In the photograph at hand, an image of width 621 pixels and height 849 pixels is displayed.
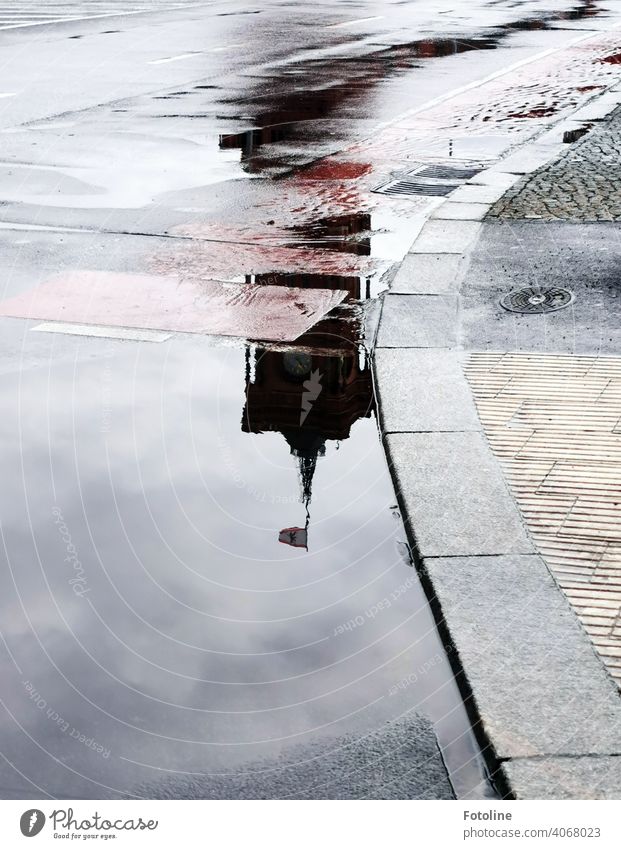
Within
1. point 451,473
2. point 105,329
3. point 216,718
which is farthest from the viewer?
point 105,329

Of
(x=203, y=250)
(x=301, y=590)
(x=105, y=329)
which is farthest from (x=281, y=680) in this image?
(x=203, y=250)

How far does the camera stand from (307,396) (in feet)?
20.4

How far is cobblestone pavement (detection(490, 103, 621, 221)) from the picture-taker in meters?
10.0

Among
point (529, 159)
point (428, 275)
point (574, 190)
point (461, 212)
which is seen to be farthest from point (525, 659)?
point (529, 159)

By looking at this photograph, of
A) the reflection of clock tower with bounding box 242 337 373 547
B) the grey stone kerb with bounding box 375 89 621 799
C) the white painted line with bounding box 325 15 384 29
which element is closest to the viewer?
the grey stone kerb with bounding box 375 89 621 799

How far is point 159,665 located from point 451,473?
1.78 meters

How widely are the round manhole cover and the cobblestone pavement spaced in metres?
2.00

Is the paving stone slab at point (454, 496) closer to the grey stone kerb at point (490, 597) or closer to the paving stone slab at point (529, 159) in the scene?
the grey stone kerb at point (490, 597)

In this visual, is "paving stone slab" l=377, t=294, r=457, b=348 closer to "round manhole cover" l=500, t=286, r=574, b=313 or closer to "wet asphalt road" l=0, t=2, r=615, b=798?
"wet asphalt road" l=0, t=2, r=615, b=798

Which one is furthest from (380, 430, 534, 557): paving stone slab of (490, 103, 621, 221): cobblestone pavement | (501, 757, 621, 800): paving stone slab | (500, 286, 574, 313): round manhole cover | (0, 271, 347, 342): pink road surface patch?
(490, 103, 621, 221): cobblestone pavement

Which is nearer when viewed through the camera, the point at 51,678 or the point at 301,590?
the point at 51,678

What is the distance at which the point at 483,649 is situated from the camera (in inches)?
164

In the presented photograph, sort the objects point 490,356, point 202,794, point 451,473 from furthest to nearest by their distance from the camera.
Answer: point 490,356
point 451,473
point 202,794
